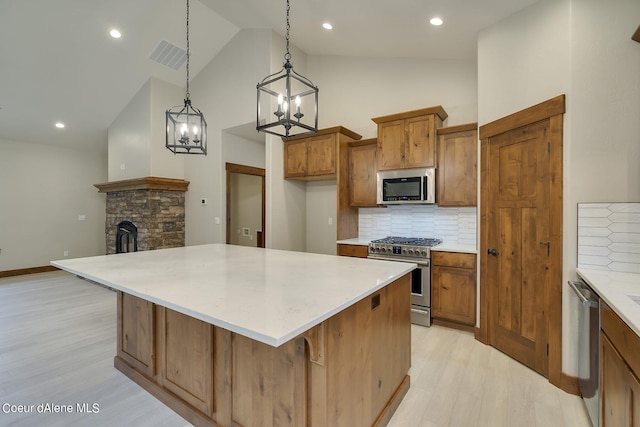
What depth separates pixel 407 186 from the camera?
3.64 meters

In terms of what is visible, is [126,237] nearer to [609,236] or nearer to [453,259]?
[453,259]

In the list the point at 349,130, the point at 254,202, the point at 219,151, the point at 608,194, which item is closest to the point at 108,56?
the point at 219,151

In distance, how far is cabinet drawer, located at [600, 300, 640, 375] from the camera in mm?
1115

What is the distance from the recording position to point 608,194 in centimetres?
202

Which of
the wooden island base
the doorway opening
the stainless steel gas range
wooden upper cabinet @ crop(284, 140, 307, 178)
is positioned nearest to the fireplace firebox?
the doorway opening

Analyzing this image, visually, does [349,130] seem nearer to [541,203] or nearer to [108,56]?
[541,203]

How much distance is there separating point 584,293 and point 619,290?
304mm

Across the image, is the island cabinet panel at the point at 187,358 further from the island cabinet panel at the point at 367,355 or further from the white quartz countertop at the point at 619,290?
the white quartz countertop at the point at 619,290

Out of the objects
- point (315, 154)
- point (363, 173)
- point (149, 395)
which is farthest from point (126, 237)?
point (363, 173)

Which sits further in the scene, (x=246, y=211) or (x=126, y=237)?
(x=246, y=211)

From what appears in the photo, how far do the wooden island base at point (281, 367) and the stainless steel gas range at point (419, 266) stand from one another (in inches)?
49.2

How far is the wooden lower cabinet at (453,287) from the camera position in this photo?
10.2 feet

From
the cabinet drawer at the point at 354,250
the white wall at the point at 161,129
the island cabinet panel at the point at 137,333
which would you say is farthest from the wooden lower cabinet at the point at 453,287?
the white wall at the point at 161,129

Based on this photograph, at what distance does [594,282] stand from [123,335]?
3289mm
